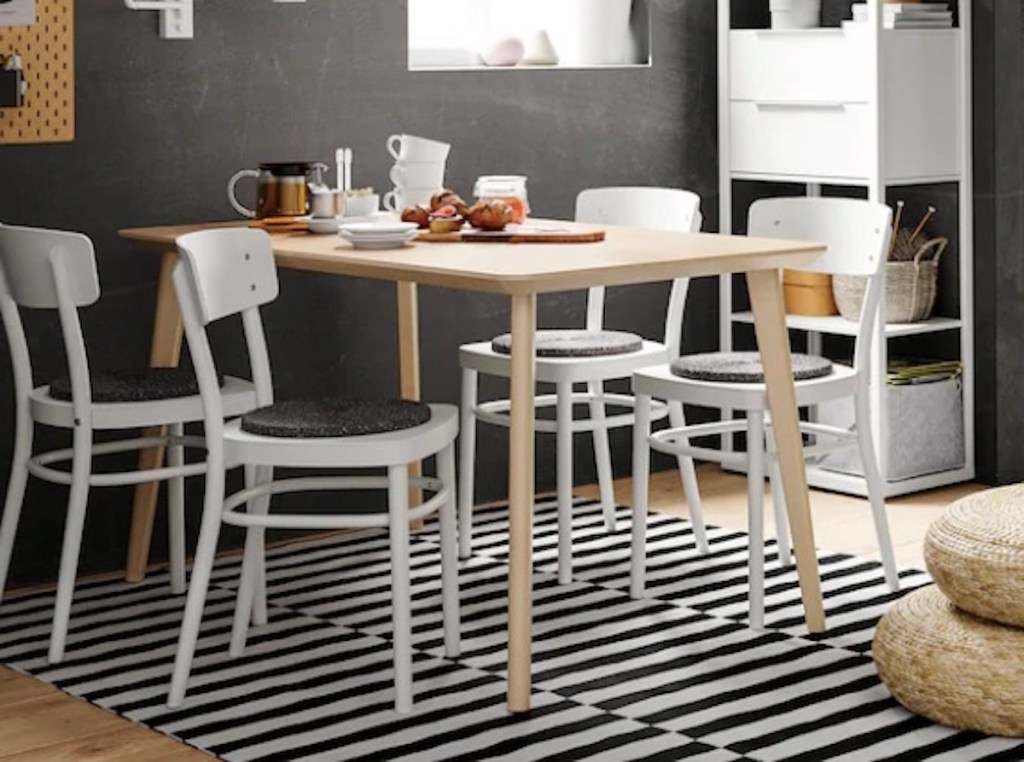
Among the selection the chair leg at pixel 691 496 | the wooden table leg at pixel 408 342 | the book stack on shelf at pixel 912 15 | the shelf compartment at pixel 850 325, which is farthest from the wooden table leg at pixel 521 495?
the book stack on shelf at pixel 912 15

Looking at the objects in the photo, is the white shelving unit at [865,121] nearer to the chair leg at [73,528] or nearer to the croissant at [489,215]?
the croissant at [489,215]

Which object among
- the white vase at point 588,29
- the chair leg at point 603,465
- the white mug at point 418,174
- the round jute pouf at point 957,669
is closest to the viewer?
the round jute pouf at point 957,669

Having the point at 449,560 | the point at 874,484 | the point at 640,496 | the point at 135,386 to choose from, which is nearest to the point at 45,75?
the point at 135,386

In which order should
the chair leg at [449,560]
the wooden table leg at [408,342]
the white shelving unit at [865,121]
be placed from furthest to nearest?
the white shelving unit at [865,121], the wooden table leg at [408,342], the chair leg at [449,560]

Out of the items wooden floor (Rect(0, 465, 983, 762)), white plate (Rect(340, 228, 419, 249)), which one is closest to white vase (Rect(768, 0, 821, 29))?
wooden floor (Rect(0, 465, 983, 762))

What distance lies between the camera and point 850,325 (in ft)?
16.0

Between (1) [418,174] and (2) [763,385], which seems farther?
(1) [418,174]

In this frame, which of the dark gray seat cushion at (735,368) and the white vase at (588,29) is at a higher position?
the white vase at (588,29)

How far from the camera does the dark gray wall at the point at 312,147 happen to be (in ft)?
13.7

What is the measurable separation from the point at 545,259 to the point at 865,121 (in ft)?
5.15

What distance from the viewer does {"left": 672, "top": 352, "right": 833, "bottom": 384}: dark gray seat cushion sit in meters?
3.84

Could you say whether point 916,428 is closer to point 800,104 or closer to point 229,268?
point 800,104

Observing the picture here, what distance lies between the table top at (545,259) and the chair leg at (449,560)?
0.32 metres

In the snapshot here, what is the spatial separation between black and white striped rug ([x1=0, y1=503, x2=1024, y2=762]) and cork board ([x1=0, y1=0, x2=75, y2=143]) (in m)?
0.94
